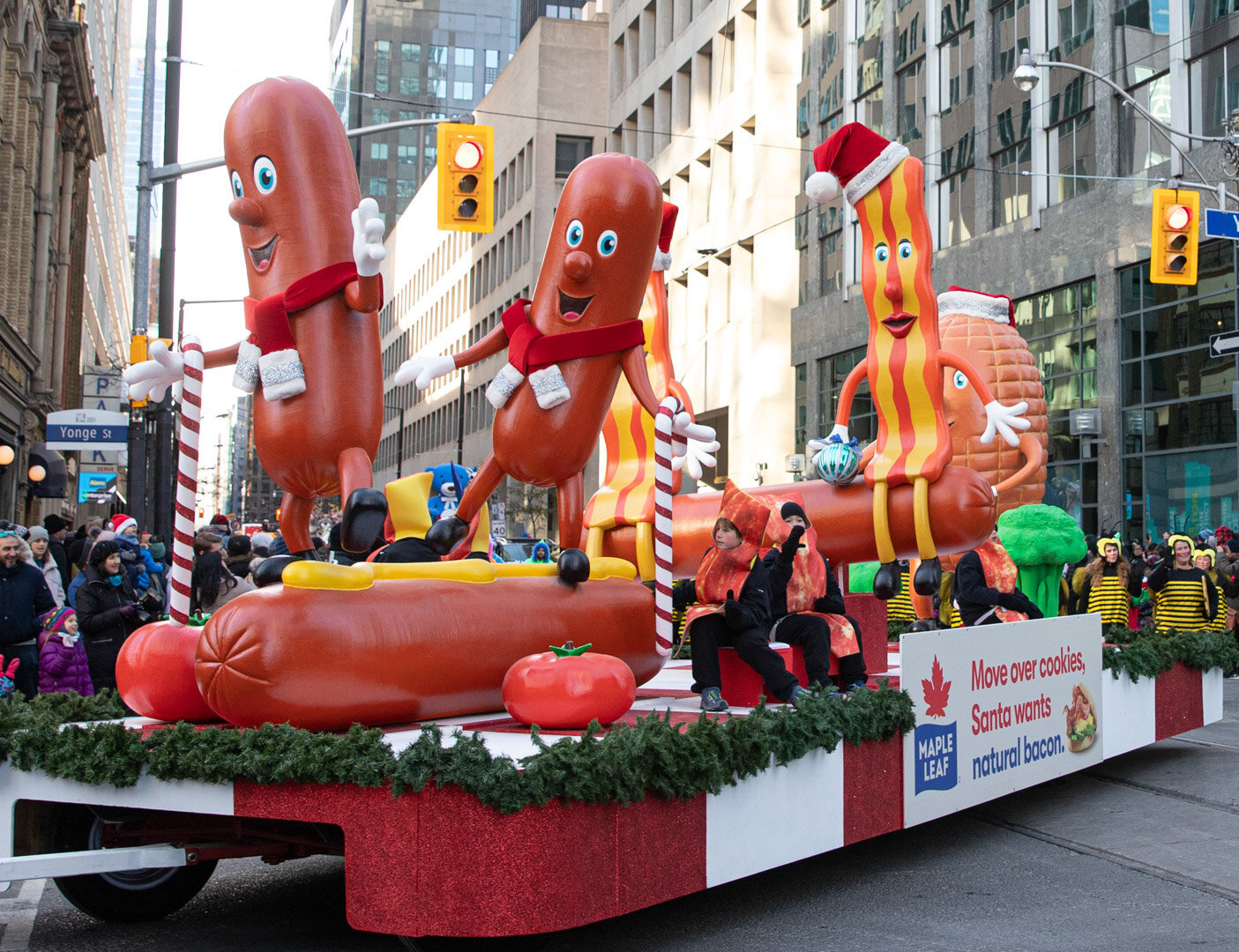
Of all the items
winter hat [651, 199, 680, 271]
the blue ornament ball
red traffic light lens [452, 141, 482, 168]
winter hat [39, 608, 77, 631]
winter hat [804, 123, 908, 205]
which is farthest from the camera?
red traffic light lens [452, 141, 482, 168]

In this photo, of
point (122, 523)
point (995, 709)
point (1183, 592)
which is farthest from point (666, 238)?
point (1183, 592)

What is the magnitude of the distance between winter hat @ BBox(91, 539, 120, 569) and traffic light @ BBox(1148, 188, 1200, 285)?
13983mm

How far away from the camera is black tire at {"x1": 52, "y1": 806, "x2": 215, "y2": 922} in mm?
5977

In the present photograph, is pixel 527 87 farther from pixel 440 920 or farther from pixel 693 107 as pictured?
pixel 440 920

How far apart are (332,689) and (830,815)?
2369 mm

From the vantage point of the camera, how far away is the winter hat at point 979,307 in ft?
41.2

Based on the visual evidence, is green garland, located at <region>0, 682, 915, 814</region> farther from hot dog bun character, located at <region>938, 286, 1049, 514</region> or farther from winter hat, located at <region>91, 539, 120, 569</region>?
hot dog bun character, located at <region>938, 286, 1049, 514</region>

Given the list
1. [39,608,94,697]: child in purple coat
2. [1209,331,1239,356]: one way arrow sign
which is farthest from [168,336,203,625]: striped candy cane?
[1209,331,1239,356]: one way arrow sign

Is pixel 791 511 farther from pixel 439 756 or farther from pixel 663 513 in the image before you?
pixel 439 756

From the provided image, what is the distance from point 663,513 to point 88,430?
1026cm

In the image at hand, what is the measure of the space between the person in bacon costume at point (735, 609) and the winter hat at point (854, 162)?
339 cm

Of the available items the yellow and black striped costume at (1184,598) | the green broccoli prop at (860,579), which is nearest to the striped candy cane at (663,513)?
the green broccoli prop at (860,579)

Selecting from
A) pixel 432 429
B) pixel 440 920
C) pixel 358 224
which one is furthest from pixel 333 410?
pixel 432 429

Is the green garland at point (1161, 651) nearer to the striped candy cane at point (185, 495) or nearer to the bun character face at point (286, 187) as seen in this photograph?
the bun character face at point (286, 187)
